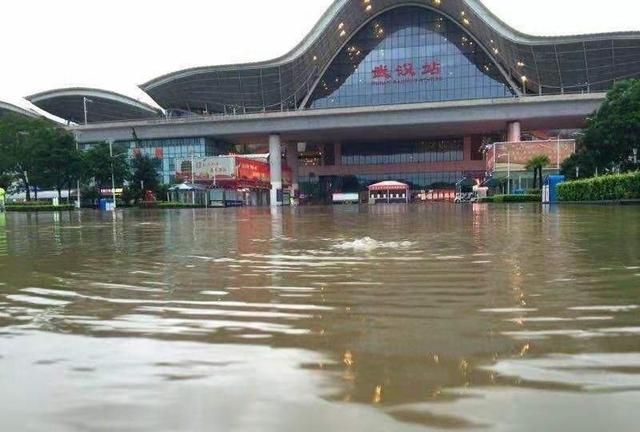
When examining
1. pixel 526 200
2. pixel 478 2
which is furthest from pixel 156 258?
pixel 478 2

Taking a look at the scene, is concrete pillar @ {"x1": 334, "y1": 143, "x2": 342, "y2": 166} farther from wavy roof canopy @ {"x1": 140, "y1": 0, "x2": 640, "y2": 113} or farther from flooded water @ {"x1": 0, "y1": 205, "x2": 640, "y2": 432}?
flooded water @ {"x1": 0, "y1": 205, "x2": 640, "y2": 432}

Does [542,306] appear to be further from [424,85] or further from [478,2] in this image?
[424,85]

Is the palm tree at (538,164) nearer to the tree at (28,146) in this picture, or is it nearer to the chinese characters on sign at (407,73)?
the chinese characters on sign at (407,73)

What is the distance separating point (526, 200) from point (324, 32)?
39921mm

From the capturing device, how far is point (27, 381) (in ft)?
10.2

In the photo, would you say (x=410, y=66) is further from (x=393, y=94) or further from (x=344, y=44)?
(x=344, y=44)

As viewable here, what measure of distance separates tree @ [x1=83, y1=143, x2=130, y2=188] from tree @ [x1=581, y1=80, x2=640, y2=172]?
4583 centimetres

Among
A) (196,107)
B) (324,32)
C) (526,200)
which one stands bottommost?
(526,200)

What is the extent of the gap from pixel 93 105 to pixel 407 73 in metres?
46.7

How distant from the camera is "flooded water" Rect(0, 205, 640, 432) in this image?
2545 mm

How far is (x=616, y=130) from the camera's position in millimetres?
38000

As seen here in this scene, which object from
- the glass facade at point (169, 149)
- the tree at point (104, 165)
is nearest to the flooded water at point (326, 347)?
the tree at point (104, 165)

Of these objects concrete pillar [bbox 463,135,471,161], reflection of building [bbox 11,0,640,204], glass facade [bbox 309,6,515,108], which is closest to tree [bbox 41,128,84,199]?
reflection of building [bbox 11,0,640,204]

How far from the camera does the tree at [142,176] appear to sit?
218 ft
